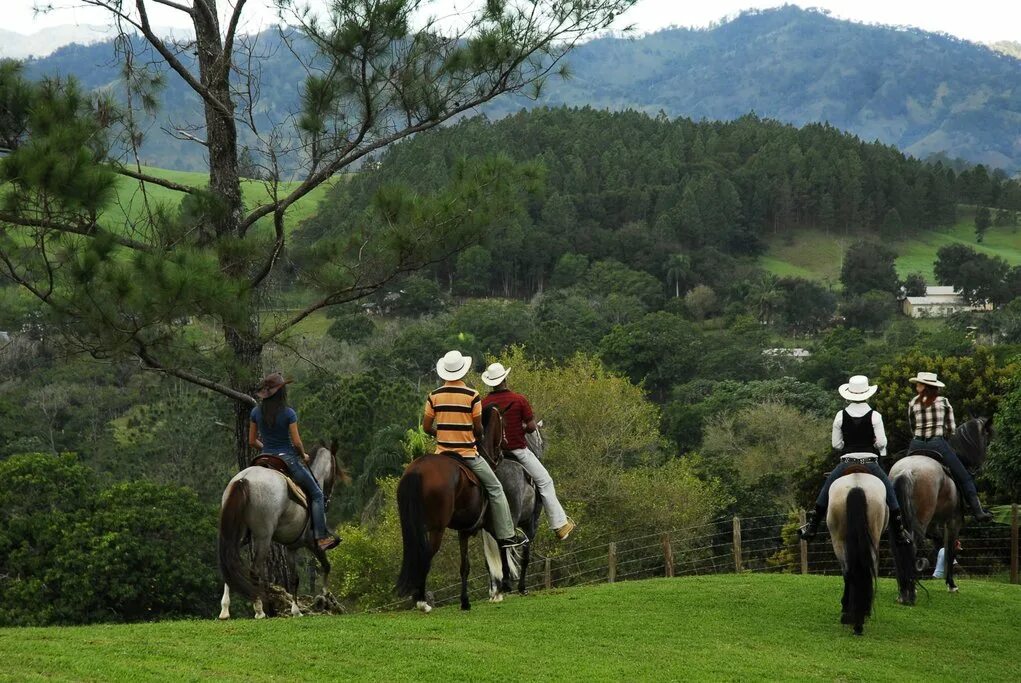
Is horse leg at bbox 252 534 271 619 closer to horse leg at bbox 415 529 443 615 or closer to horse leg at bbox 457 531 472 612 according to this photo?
horse leg at bbox 415 529 443 615

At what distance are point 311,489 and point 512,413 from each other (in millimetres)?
2122

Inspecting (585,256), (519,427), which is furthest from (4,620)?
(585,256)

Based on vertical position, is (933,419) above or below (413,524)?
above

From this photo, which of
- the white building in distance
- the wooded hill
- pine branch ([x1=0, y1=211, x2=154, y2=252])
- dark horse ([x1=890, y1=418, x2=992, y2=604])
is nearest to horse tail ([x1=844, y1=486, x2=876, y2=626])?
dark horse ([x1=890, y1=418, x2=992, y2=604])

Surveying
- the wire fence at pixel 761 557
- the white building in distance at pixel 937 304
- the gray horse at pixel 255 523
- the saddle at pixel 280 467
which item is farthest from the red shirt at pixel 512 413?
the white building in distance at pixel 937 304

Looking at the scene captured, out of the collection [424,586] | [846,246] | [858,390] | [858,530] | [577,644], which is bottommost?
[577,644]

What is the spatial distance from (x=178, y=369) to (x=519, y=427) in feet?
11.5

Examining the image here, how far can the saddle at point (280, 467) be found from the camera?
10523 mm

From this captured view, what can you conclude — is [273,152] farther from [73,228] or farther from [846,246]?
[846,246]

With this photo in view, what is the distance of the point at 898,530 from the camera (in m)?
11.3

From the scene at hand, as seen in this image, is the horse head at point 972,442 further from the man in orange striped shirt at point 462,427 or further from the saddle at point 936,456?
the man in orange striped shirt at point 462,427

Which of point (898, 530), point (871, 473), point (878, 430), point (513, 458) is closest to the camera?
A: point (871, 473)

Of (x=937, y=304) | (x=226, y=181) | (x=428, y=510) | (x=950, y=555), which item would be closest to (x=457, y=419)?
(x=428, y=510)

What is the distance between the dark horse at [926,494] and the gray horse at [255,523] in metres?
5.73
